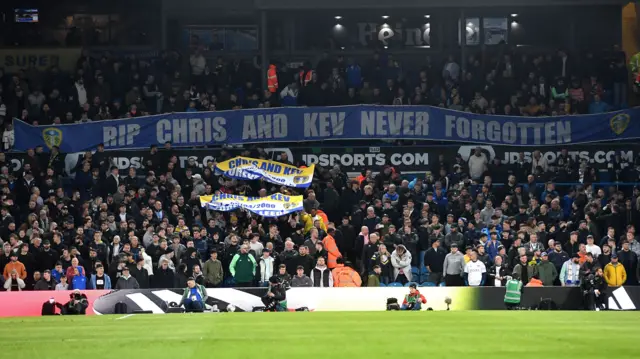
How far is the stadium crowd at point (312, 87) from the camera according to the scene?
123 feet

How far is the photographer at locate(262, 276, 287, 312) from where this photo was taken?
92.3 ft

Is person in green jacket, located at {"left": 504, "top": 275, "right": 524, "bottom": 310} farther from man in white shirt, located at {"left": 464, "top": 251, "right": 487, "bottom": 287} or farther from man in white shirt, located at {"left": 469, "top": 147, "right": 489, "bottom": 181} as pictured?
man in white shirt, located at {"left": 469, "top": 147, "right": 489, "bottom": 181}

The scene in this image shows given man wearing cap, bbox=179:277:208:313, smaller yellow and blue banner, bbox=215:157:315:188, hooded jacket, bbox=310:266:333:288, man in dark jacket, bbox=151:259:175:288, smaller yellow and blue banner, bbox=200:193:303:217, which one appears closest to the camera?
man wearing cap, bbox=179:277:208:313

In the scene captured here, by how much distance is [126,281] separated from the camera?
29078 mm

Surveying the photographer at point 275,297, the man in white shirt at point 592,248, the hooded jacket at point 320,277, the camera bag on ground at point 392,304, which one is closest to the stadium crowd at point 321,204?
the hooded jacket at point 320,277

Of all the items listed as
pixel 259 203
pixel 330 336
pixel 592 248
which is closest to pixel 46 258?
pixel 259 203

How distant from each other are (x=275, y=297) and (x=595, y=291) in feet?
23.7

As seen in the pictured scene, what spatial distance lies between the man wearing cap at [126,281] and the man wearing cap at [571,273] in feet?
32.6

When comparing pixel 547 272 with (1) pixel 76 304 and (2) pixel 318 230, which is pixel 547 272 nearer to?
(2) pixel 318 230

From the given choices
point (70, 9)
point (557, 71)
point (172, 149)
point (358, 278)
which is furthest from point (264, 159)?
point (70, 9)

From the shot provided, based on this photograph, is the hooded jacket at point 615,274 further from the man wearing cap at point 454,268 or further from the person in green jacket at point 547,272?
the man wearing cap at point 454,268

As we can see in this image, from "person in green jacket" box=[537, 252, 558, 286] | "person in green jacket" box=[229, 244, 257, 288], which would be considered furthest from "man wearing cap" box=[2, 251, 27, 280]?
"person in green jacket" box=[537, 252, 558, 286]

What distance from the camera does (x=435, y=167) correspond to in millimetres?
35188

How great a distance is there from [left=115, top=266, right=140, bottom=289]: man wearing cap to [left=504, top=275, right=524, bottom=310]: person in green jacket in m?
8.46
